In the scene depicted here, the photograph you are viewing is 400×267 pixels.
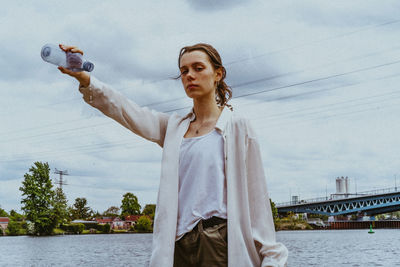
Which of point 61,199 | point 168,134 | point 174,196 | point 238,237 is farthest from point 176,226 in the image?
point 61,199

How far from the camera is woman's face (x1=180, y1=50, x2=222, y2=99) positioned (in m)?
2.52

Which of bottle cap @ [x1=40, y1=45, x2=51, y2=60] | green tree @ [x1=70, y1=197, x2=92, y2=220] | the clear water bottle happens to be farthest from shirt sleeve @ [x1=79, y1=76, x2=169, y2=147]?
green tree @ [x1=70, y1=197, x2=92, y2=220]

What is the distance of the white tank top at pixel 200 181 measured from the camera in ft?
7.72

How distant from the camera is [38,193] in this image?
244ft

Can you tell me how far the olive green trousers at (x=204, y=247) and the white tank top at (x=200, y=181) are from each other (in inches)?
1.5

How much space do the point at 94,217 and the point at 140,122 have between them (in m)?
142

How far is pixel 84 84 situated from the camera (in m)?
2.34

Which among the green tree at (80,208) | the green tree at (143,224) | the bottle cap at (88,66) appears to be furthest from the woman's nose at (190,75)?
the green tree at (80,208)

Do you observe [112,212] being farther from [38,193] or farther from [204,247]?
[204,247]

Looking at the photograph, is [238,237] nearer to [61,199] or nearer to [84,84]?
[84,84]

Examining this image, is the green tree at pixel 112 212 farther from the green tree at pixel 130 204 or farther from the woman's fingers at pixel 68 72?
the woman's fingers at pixel 68 72

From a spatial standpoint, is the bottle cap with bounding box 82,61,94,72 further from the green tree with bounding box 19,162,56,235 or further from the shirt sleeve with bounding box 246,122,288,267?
the green tree with bounding box 19,162,56,235

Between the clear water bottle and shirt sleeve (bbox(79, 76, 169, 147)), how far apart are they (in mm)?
107

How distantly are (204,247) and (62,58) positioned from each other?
1020mm
